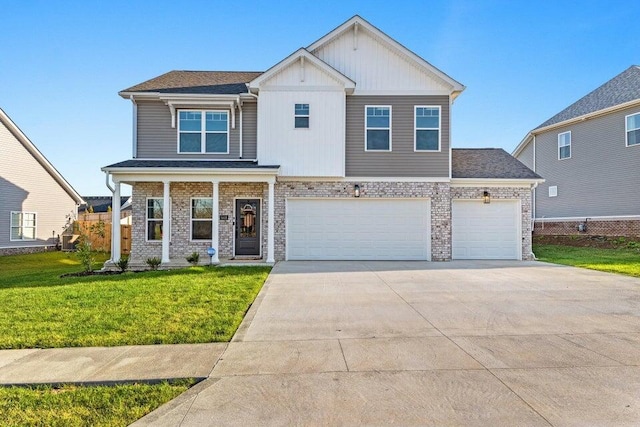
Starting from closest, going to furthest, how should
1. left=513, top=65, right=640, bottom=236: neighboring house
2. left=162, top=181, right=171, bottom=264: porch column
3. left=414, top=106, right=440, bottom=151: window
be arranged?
left=162, top=181, right=171, bottom=264: porch column
left=414, top=106, right=440, bottom=151: window
left=513, top=65, right=640, bottom=236: neighboring house

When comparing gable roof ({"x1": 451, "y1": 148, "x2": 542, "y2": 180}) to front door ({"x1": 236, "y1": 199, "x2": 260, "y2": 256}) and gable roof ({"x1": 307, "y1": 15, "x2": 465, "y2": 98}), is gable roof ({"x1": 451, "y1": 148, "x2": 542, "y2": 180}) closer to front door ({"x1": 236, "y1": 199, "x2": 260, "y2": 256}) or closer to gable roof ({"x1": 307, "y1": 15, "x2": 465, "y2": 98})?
gable roof ({"x1": 307, "y1": 15, "x2": 465, "y2": 98})

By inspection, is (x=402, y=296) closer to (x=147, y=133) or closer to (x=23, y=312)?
(x=23, y=312)

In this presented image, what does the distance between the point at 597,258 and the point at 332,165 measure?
1033 centimetres

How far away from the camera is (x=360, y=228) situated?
46.7ft

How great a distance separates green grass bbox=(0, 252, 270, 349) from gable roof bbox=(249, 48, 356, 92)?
6817 millimetres

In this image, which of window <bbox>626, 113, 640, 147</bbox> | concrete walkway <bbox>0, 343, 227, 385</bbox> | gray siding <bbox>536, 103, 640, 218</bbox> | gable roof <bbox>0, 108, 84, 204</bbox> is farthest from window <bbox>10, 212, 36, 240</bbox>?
window <bbox>626, 113, 640, 147</bbox>

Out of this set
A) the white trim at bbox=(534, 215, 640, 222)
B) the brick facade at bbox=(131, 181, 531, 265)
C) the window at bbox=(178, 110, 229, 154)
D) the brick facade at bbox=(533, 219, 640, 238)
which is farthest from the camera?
the white trim at bbox=(534, 215, 640, 222)

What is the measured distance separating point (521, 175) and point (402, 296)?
9180mm

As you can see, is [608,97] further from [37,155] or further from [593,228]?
[37,155]

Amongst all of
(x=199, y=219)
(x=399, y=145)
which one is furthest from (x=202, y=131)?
(x=399, y=145)

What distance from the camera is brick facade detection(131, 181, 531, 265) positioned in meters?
14.0

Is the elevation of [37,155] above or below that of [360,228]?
above

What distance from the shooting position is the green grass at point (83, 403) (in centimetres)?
310

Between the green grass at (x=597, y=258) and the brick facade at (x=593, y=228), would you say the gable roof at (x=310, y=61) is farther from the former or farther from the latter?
the brick facade at (x=593, y=228)
